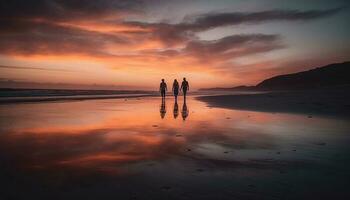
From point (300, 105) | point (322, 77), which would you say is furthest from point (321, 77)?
point (300, 105)

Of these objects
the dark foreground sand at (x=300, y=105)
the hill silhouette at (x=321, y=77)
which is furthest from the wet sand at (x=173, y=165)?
the hill silhouette at (x=321, y=77)

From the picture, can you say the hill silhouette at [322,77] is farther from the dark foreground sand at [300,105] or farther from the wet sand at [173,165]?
the wet sand at [173,165]

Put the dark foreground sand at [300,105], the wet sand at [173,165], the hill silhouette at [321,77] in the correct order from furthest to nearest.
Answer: the hill silhouette at [321,77] → the dark foreground sand at [300,105] → the wet sand at [173,165]

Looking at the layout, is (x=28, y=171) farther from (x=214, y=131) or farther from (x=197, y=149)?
(x=214, y=131)

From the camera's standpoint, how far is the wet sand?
14.8ft

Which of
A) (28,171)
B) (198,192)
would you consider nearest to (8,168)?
(28,171)

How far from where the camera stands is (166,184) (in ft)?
15.9

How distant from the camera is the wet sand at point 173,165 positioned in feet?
14.8

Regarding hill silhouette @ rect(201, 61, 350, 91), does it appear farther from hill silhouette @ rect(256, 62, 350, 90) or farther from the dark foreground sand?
the dark foreground sand

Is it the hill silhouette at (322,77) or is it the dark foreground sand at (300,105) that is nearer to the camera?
the dark foreground sand at (300,105)

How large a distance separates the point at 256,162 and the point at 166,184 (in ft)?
7.69

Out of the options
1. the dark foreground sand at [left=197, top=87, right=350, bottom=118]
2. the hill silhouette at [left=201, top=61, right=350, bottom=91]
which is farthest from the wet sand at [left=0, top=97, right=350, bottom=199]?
the hill silhouette at [left=201, top=61, right=350, bottom=91]

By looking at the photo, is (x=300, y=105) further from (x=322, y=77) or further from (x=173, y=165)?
(x=322, y=77)

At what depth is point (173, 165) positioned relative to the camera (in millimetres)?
6012
